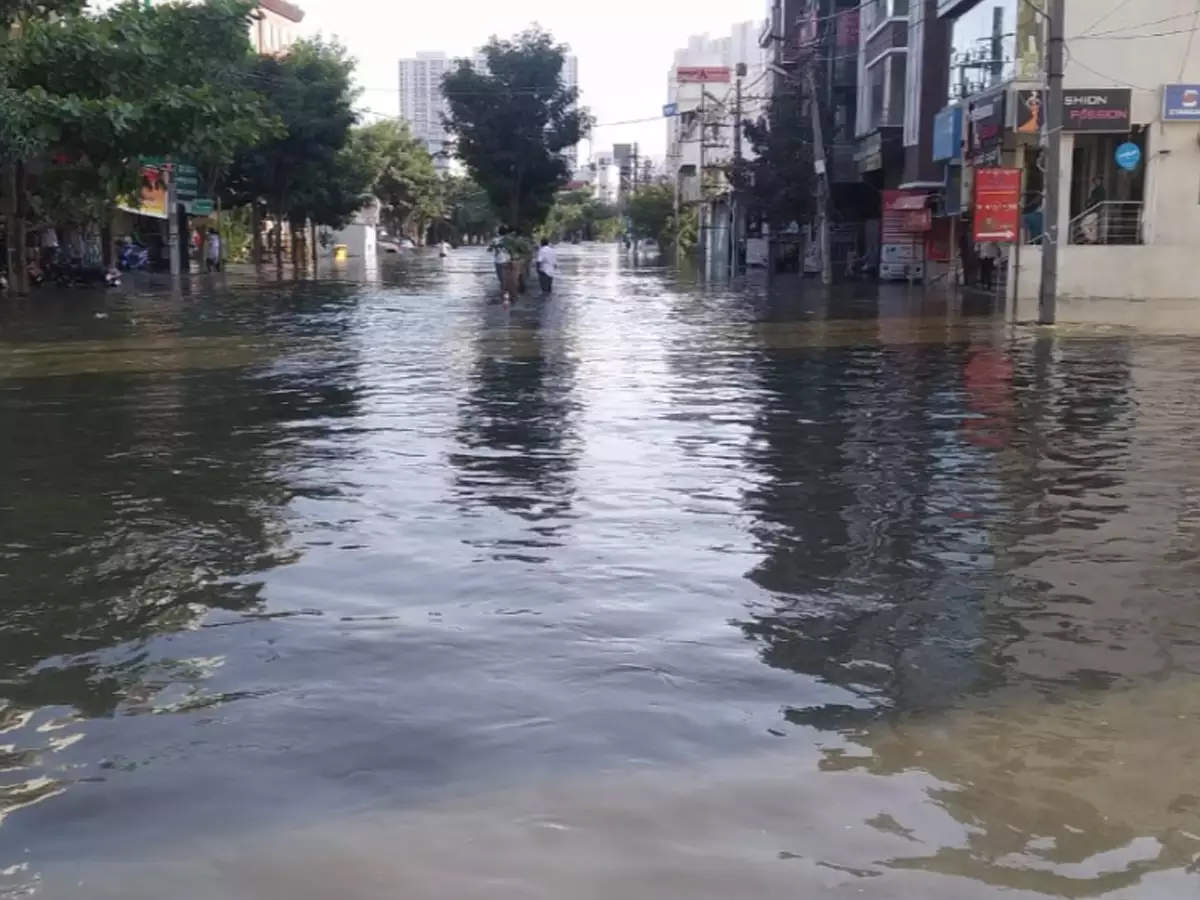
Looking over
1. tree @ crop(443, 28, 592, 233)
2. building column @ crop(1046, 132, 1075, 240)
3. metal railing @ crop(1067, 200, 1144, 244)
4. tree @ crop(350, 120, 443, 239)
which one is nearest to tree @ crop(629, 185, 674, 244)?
tree @ crop(350, 120, 443, 239)

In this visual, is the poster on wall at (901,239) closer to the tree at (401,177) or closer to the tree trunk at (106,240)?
the tree trunk at (106,240)

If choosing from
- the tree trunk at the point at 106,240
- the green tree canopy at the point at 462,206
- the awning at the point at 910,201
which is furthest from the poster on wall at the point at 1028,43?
the green tree canopy at the point at 462,206

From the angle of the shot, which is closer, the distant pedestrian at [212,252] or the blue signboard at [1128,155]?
the blue signboard at [1128,155]

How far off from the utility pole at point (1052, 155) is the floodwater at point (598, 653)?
10103mm

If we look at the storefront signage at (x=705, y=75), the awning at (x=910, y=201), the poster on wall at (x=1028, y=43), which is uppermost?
the storefront signage at (x=705, y=75)

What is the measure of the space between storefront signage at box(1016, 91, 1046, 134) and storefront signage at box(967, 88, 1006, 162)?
1.10 metres

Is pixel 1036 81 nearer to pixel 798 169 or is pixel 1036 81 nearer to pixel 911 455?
pixel 798 169

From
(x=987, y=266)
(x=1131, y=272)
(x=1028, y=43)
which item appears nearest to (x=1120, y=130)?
(x=1028, y=43)

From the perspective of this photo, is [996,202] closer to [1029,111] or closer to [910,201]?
[1029,111]

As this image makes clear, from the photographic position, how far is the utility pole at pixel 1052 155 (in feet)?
72.0

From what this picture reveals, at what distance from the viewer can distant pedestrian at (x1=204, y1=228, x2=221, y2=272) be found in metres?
49.9

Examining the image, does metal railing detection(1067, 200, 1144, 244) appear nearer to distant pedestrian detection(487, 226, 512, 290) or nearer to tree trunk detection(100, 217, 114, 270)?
distant pedestrian detection(487, 226, 512, 290)

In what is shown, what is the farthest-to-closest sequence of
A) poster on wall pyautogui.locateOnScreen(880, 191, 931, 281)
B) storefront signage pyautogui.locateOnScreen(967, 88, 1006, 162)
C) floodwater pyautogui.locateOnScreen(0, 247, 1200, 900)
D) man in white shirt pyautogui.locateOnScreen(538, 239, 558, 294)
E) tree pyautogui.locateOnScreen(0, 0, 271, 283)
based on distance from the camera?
poster on wall pyautogui.locateOnScreen(880, 191, 931, 281), man in white shirt pyautogui.locateOnScreen(538, 239, 558, 294), storefront signage pyautogui.locateOnScreen(967, 88, 1006, 162), tree pyautogui.locateOnScreen(0, 0, 271, 283), floodwater pyautogui.locateOnScreen(0, 247, 1200, 900)

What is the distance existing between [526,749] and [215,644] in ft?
5.72
